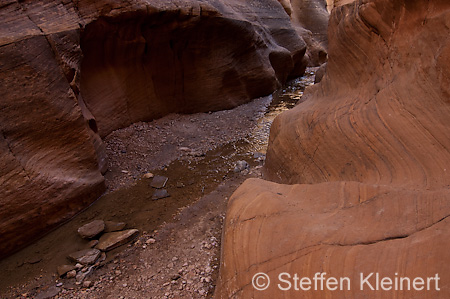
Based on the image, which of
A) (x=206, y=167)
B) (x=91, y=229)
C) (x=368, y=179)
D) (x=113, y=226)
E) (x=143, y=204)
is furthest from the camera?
(x=206, y=167)

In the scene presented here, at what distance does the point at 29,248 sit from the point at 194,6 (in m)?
5.15

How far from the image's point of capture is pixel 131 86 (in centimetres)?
645

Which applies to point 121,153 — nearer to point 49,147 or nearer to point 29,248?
point 49,147

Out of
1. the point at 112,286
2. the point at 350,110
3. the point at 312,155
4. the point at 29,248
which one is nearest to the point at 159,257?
the point at 112,286

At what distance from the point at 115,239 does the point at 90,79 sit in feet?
10.6

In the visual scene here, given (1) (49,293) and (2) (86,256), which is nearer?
(1) (49,293)

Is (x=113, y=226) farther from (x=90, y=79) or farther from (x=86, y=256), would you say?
(x=90, y=79)

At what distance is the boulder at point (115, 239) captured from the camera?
349cm

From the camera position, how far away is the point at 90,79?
5648mm

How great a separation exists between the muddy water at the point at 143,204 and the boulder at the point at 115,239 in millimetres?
81

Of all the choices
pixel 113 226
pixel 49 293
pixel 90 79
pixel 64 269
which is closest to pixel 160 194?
pixel 113 226

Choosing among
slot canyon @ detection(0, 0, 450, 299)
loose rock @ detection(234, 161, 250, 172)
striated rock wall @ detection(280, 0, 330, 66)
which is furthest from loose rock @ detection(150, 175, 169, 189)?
striated rock wall @ detection(280, 0, 330, 66)

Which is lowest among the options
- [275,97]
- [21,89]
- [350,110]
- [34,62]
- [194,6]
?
[275,97]

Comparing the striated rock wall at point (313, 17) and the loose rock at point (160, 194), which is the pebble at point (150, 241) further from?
the striated rock wall at point (313, 17)
